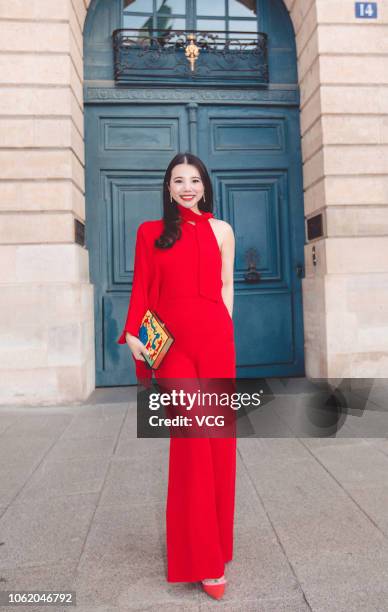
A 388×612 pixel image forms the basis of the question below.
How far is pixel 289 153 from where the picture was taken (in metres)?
7.37

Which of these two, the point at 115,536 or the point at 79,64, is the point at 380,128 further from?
the point at 115,536

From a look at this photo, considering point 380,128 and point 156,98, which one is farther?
point 156,98

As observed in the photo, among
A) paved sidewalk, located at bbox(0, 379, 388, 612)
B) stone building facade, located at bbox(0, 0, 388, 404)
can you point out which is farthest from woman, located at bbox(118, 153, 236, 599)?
stone building facade, located at bbox(0, 0, 388, 404)

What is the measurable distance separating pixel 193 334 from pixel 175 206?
26.0 inches

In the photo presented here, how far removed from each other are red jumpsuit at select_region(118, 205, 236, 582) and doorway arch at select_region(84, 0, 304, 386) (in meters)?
4.68

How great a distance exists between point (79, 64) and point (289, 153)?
3.27 m

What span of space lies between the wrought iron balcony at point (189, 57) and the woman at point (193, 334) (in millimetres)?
5488

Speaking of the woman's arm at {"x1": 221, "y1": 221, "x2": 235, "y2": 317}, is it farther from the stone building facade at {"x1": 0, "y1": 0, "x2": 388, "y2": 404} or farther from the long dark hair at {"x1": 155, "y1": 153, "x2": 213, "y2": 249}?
the stone building facade at {"x1": 0, "y1": 0, "x2": 388, "y2": 404}

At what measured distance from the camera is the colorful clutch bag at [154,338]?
7.26 feet

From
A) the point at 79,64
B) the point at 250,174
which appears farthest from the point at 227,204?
the point at 79,64

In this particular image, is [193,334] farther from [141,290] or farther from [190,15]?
[190,15]

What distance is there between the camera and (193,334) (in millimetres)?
2312

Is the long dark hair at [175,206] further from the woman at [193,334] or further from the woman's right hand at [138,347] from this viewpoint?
the woman's right hand at [138,347]

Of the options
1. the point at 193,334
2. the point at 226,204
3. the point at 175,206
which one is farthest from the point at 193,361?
the point at 226,204
